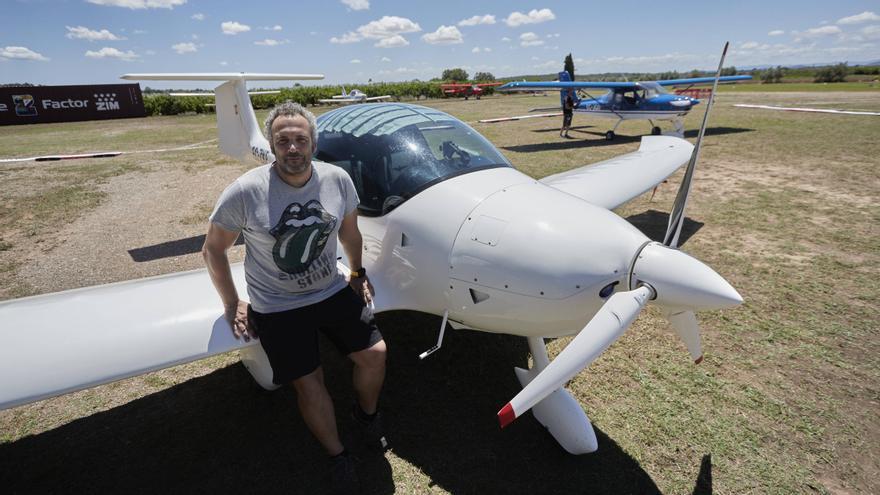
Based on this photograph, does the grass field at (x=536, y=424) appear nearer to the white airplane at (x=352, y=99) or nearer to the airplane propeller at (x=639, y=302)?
the airplane propeller at (x=639, y=302)

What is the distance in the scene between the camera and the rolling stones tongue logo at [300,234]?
7.64 feet

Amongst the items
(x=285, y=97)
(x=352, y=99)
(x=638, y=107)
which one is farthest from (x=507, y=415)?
(x=285, y=97)

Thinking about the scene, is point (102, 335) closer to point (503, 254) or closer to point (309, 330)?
point (309, 330)

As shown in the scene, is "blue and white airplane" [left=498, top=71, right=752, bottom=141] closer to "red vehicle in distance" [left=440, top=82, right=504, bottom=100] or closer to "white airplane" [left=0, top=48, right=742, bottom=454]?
"white airplane" [left=0, top=48, right=742, bottom=454]

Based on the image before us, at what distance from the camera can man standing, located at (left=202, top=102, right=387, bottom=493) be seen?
2295mm

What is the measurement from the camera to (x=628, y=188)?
560cm

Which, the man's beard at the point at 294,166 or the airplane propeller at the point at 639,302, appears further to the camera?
the man's beard at the point at 294,166

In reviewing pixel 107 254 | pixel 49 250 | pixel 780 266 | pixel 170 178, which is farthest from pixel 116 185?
pixel 780 266

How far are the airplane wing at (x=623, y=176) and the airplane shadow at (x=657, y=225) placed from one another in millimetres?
924

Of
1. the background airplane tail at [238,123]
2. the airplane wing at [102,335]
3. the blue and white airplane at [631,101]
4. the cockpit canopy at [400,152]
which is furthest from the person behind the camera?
the blue and white airplane at [631,101]

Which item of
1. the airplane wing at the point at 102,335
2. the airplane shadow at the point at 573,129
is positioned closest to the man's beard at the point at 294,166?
the airplane wing at the point at 102,335

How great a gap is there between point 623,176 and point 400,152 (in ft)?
12.9

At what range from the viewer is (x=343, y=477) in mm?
2596

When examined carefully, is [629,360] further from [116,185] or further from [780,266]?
[116,185]
